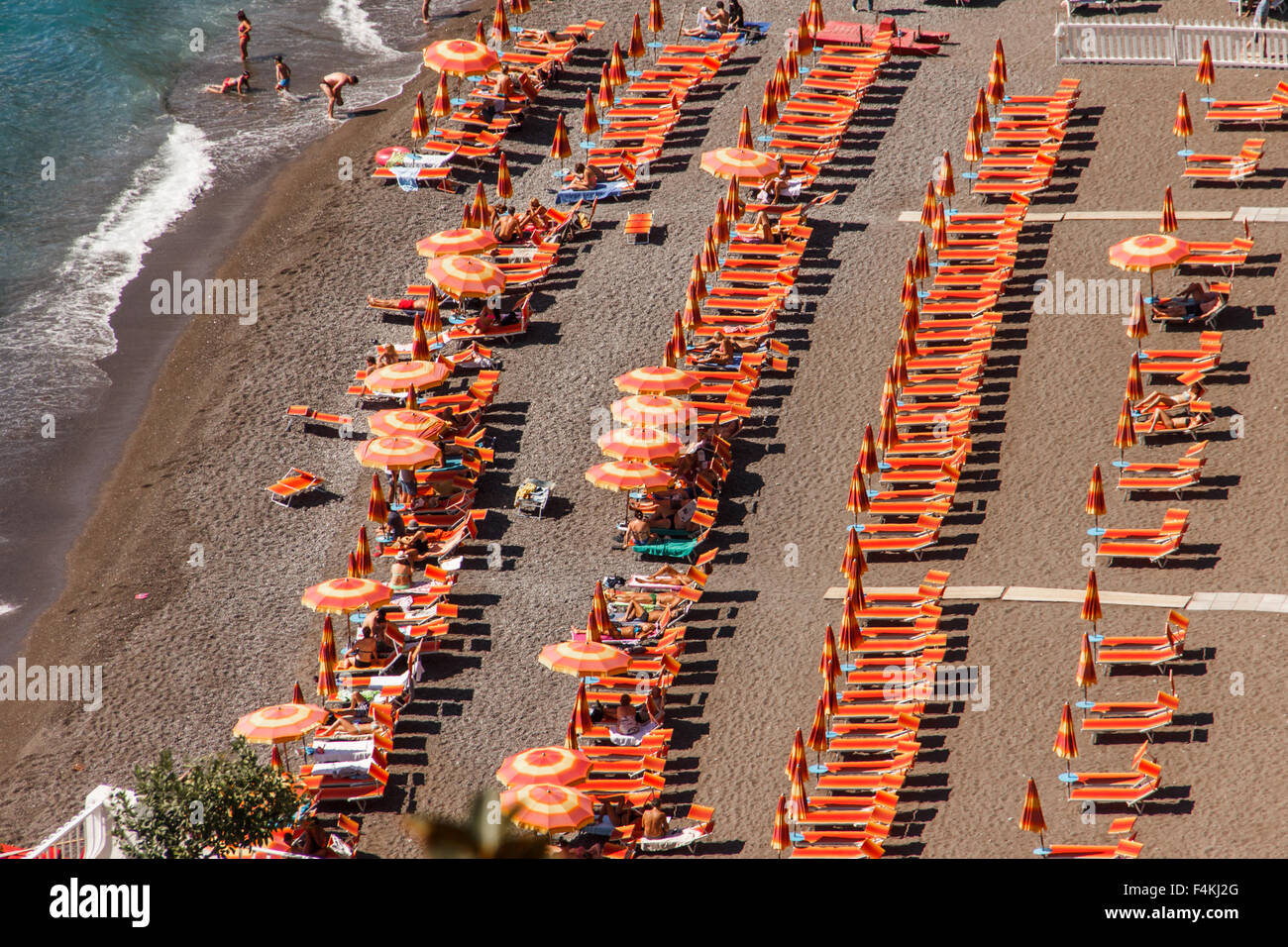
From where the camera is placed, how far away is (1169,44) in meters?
43.7

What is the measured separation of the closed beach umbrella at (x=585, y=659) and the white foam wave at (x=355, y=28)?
27.6m

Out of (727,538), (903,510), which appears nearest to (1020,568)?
(903,510)

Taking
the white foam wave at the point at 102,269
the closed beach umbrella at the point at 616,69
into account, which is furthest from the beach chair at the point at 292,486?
the closed beach umbrella at the point at 616,69

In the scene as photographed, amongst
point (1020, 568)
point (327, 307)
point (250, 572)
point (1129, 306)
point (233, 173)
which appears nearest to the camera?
point (1020, 568)

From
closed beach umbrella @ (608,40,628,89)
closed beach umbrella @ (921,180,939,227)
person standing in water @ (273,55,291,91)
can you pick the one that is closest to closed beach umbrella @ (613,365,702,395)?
closed beach umbrella @ (921,180,939,227)

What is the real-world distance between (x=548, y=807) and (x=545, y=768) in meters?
0.84

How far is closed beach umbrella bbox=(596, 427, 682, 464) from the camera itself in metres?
32.5

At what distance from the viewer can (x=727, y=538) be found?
1288 inches

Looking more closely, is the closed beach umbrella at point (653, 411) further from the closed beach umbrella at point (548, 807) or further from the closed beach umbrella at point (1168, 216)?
the closed beach umbrella at point (1168, 216)

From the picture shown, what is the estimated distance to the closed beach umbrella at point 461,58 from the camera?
44188 millimetres

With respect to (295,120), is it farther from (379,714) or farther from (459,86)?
(379,714)

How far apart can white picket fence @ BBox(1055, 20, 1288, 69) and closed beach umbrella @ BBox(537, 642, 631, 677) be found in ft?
71.7

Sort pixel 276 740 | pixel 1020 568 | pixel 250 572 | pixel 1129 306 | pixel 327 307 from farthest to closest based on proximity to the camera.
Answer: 1. pixel 327 307
2. pixel 1129 306
3. pixel 250 572
4. pixel 1020 568
5. pixel 276 740

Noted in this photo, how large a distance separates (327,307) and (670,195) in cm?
750
